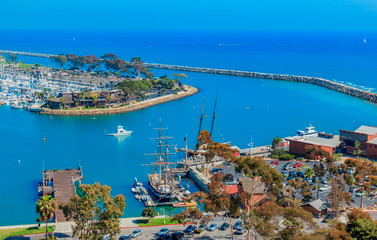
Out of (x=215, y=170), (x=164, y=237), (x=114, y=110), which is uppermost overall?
(x=114, y=110)

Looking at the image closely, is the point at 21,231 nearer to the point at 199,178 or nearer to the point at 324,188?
the point at 199,178

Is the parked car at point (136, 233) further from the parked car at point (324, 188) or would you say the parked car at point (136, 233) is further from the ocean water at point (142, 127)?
the parked car at point (324, 188)

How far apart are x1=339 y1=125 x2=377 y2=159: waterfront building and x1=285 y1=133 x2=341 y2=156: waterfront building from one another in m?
0.90

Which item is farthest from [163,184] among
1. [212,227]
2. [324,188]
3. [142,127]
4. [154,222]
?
[142,127]

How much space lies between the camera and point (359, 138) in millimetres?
53062

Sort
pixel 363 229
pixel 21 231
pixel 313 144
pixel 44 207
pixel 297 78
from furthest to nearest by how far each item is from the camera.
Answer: pixel 297 78
pixel 313 144
pixel 21 231
pixel 44 207
pixel 363 229

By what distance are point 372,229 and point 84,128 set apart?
5384 cm

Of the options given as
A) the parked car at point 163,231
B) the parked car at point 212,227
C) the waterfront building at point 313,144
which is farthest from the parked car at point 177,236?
the waterfront building at point 313,144

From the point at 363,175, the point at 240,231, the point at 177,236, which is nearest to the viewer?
the point at 177,236

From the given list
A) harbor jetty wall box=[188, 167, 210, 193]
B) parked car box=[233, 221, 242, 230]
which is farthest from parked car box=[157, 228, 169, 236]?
harbor jetty wall box=[188, 167, 210, 193]

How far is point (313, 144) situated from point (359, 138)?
228 inches

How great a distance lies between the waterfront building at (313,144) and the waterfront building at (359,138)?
90 centimetres

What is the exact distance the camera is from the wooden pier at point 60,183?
42297mm

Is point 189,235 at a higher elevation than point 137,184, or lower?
lower
